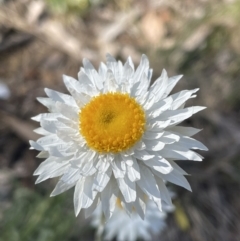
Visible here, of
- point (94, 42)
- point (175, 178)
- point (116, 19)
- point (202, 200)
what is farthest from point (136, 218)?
point (116, 19)

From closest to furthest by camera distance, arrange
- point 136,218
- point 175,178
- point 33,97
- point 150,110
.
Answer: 1. point 175,178
2. point 150,110
3. point 136,218
4. point 33,97

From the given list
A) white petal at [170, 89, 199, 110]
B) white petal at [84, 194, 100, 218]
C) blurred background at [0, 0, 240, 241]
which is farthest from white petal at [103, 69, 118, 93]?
blurred background at [0, 0, 240, 241]

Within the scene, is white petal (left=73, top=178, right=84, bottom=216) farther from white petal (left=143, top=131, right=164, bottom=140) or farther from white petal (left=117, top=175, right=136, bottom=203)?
white petal (left=143, top=131, right=164, bottom=140)

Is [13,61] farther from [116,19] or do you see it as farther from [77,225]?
[77,225]

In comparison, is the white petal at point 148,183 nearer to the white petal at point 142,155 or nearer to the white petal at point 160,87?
the white petal at point 142,155

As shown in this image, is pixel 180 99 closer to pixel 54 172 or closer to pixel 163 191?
pixel 163 191

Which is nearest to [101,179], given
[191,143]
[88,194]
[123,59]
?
[88,194]
